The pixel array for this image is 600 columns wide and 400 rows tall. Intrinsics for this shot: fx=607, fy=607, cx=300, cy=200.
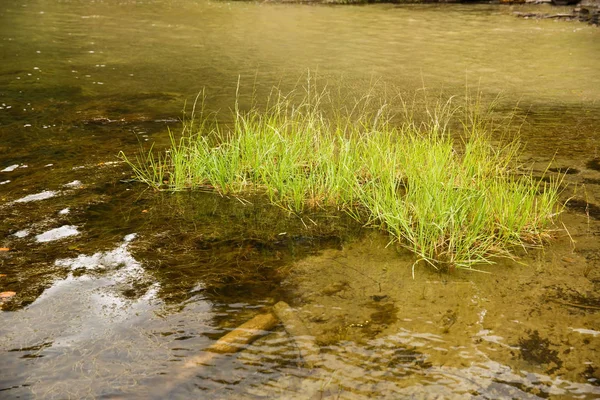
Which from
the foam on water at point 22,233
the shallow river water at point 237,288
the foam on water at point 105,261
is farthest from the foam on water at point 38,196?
the foam on water at point 105,261

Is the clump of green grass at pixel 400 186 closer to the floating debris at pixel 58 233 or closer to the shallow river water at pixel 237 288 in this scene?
the shallow river water at pixel 237 288

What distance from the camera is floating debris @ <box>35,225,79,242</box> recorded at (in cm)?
363

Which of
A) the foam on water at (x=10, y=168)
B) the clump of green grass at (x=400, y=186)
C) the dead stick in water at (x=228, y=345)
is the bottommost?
the dead stick in water at (x=228, y=345)

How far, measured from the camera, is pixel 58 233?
12.1 feet

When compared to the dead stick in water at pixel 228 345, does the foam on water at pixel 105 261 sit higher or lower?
higher

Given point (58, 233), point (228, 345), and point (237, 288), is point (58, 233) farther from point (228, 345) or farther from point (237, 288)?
point (228, 345)

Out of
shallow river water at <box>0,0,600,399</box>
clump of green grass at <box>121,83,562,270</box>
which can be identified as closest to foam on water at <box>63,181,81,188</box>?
shallow river water at <box>0,0,600,399</box>

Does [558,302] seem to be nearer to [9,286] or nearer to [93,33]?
[9,286]

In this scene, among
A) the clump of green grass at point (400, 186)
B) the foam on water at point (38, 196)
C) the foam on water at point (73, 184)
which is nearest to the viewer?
the clump of green grass at point (400, 186)

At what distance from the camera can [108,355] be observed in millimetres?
2555

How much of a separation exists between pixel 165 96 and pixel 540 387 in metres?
6.10

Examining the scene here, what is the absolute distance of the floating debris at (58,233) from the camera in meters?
3.63

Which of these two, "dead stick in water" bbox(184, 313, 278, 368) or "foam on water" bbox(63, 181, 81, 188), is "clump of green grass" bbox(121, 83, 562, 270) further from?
"dead stick in water" bbox(184, 313, 278, 368)

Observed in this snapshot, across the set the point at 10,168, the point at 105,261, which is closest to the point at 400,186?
the point at 105,261
